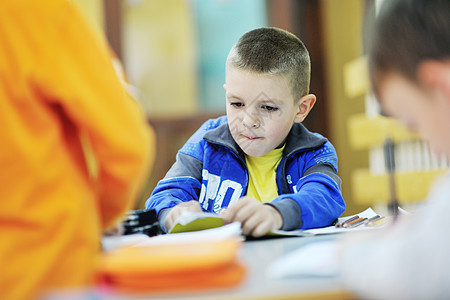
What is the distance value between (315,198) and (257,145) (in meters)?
0.27

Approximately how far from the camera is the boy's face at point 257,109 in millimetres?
1340

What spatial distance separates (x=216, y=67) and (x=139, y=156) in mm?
3030

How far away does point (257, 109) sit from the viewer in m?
1.35

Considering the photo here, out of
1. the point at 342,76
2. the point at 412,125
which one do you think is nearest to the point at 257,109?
the point at 412,125

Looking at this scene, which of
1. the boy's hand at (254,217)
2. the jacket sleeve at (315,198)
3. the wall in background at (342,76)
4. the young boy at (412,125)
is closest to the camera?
the young boy at (412,125)

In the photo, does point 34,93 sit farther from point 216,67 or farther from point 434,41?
point 216,67

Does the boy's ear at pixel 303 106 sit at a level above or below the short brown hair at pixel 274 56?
below

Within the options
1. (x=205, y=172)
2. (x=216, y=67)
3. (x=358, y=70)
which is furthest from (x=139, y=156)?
(x=216, y=67)

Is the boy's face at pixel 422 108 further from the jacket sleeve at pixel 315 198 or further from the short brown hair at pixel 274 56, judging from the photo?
the short brown hair at pixel 274 56

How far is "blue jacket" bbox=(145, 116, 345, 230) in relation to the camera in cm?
130

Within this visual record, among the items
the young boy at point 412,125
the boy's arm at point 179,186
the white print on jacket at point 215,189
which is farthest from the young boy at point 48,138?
the white print on jacket at point 215,189

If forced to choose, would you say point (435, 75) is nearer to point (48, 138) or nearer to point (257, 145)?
point (48, 138)

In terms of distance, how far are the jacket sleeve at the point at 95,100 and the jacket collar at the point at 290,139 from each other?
0.67m

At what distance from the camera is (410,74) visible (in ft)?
2.14
